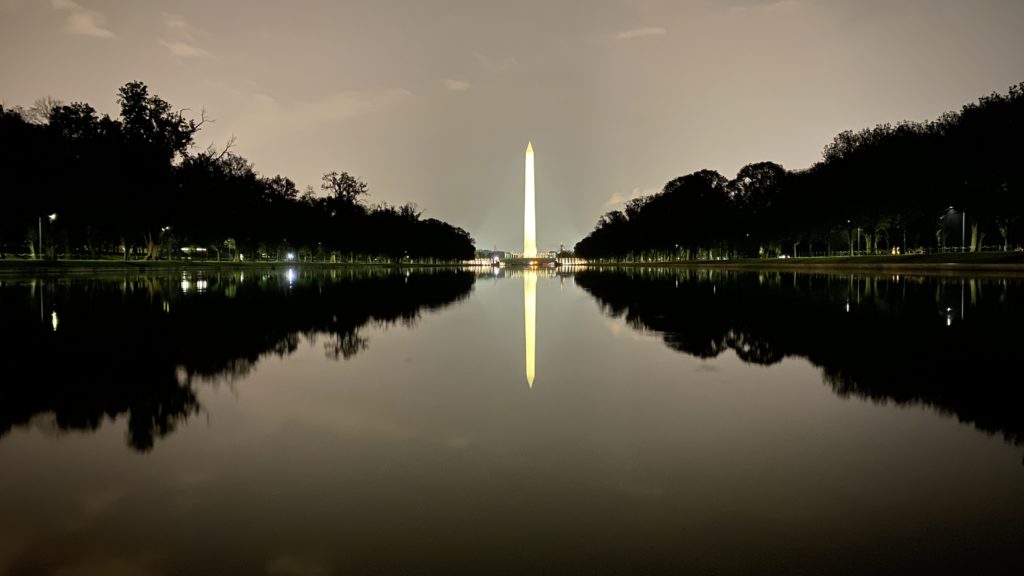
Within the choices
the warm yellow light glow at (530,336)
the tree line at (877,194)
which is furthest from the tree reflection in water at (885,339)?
the tree line at (877,194)

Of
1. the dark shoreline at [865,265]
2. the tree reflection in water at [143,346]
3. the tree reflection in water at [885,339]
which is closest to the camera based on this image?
the tree reflection in water at [143,346]

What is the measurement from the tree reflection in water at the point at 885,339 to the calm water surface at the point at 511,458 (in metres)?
0.13

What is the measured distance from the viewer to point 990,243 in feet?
356

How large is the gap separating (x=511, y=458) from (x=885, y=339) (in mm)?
12009

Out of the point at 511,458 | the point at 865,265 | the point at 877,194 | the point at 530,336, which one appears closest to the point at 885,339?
the point at 530,336

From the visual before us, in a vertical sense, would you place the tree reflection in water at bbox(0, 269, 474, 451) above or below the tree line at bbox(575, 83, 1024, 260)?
below

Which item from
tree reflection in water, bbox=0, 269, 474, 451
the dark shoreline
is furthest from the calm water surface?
the dark shoreline

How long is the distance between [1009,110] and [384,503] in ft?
214

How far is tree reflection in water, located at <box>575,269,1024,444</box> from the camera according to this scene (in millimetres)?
9086

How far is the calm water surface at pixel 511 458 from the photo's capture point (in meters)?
4.38

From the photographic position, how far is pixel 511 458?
248 inches

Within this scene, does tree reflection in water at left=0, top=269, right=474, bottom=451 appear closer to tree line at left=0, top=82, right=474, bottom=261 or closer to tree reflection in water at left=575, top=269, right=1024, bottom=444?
tree reflection in water at left=575, top=269, right=1024, bottom=444

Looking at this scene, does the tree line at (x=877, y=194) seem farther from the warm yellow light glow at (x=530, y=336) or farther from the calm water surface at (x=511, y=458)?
the calm water surface at (x=511, y=458)

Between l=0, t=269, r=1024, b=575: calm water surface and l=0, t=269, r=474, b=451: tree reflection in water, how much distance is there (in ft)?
0.27
